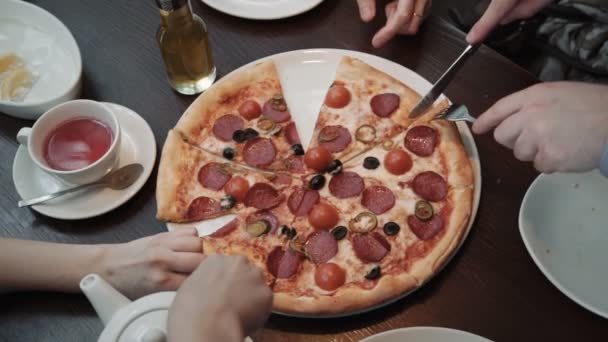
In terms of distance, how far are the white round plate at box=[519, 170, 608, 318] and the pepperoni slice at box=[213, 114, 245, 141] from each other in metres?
0.93

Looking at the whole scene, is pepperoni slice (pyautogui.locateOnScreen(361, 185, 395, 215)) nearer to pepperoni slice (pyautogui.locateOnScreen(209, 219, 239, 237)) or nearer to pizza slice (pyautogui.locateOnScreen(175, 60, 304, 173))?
pizza slice (pyautogui.locateOnScreen(175, 60, 304, 173))

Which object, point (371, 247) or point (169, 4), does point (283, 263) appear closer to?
point (371, 247)

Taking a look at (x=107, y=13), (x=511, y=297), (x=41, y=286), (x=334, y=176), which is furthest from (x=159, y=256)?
(x=107, y=13)

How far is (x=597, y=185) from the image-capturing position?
157cm

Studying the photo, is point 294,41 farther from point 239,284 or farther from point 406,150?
point 239,284

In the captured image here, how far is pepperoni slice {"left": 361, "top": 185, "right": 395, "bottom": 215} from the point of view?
5.47 ft

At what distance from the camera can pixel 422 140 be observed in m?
1.76

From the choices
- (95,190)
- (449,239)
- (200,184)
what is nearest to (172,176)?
(200,184)

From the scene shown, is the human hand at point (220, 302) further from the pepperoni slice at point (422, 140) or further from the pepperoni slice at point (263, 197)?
the pepperoni slice at point (422, 140)

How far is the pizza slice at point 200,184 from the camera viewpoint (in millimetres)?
1640

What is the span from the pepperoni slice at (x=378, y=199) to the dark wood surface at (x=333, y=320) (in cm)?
26

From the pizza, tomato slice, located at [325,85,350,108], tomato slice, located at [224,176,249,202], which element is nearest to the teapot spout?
the pizza

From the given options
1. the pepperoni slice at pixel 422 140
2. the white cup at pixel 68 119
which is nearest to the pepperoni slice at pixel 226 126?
the white cup at pixel 68 119

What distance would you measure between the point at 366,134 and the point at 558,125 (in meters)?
0.63
